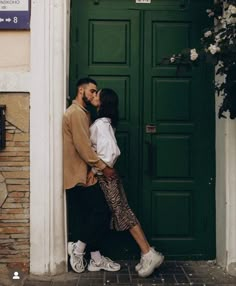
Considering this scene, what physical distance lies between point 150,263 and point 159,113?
1.65m

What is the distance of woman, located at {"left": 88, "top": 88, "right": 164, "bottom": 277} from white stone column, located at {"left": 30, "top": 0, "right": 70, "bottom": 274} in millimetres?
388

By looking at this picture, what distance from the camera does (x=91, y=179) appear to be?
19.3 feet

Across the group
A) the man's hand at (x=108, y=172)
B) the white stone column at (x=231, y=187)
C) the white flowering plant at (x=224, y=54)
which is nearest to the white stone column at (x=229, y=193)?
the white stone column at (x=231, y=187)

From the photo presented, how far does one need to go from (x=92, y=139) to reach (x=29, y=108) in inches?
28.1

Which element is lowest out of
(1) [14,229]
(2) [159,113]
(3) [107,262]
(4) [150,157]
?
(3) [107,262]

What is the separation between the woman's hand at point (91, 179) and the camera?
5879mm

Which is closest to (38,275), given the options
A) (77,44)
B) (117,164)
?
(117,164)

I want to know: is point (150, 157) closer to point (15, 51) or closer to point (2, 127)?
point (2, 127)

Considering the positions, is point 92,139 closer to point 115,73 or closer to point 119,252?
point 115,73

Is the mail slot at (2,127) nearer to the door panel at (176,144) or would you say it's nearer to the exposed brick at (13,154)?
the exposed brick at (13,154)

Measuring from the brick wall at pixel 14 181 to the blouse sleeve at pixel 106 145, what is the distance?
0.72 m

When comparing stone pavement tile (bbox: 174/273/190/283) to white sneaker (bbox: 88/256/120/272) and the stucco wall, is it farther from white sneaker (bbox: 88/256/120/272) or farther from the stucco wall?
the stucco wall

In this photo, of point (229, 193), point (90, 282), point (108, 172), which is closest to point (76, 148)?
point (108, 172)

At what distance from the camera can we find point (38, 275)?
5.87 metres
